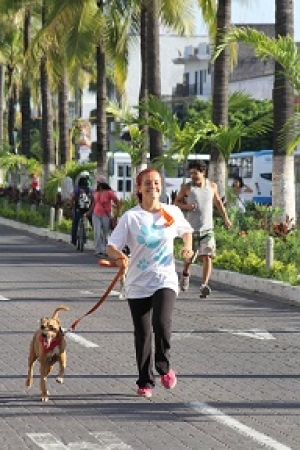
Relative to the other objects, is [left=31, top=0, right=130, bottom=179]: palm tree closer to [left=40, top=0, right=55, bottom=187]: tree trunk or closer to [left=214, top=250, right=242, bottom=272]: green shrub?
[left=40, top=0, right=55, bottom=187]: tree trunk

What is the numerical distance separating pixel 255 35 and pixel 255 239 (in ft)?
13.4

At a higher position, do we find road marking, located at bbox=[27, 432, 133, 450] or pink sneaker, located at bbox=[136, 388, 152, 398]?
road marking, located at bbox=[27, 432, 133, 450]

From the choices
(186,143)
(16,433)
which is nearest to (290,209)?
(186,143)

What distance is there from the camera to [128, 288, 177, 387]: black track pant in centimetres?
1216

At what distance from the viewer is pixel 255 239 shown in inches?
1044

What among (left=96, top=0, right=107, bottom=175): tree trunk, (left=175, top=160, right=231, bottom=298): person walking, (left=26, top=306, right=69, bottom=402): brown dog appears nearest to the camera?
(left=26, top=306, right=69, bottom=402): brown dog

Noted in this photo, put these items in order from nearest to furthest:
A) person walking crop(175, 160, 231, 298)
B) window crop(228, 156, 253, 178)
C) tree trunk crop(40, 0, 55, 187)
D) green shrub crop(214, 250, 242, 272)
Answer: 1. person walking crop(175, 160, 231, 298)
2. green shrub crop(214, 250, 242, 272)
3. tree trunk crop(40, 0, 55, 187)
4. window crop(228, 156, 253, 178)

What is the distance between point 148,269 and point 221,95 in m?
19.4

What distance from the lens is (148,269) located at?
12188mm

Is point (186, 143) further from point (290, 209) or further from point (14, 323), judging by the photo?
point (14, 323)

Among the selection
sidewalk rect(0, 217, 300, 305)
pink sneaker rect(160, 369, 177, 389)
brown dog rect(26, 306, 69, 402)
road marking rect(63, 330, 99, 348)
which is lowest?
sidewalk rect(0, 217, 300, 305)

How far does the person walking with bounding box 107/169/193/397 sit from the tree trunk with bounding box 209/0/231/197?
61.1 feet

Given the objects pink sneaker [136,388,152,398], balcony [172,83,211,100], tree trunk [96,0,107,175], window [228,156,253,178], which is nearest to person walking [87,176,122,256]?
tree trunk [96,0,107,175]

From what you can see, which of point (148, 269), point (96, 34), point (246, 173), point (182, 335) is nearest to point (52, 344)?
point (148, 269)
